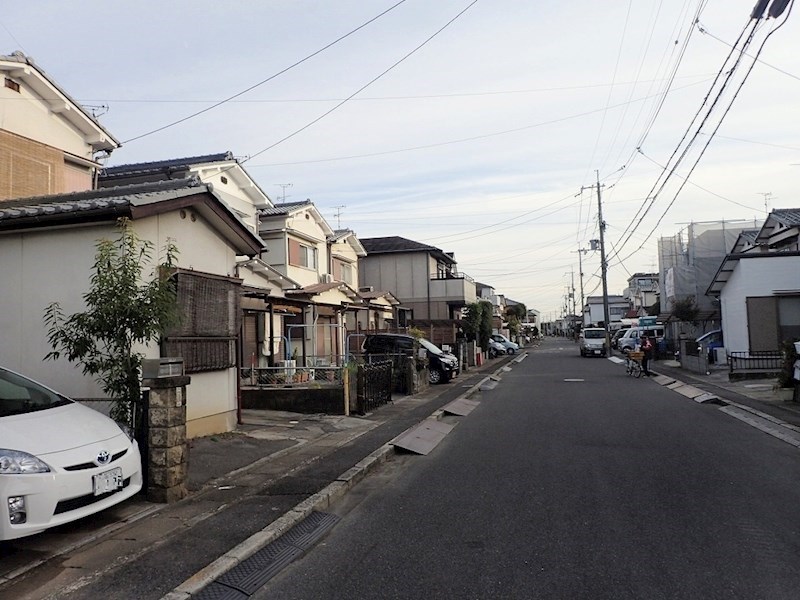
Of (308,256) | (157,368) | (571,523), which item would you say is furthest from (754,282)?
(157,368)

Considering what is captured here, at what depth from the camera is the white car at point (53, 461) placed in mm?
4918

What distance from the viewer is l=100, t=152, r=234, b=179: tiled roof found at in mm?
21234

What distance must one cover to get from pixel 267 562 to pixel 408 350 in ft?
56.6

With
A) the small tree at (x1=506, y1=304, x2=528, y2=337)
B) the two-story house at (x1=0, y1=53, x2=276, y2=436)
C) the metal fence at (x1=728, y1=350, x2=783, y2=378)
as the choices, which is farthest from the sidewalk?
the small tree at (x1=506, y1=304, x2=528, y2=337)

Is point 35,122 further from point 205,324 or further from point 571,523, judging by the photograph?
point 571,523

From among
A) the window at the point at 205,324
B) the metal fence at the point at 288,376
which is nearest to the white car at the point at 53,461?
the window at the point at 205,324

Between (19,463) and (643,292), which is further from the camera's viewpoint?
(643,292)

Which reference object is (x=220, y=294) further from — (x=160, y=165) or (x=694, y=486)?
(x=160, y=165)

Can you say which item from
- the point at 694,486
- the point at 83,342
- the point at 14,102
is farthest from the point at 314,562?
the point at 14,102

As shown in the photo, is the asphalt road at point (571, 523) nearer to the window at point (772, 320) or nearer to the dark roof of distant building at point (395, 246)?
the window at point (772, 320)

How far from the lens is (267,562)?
17.0 feet

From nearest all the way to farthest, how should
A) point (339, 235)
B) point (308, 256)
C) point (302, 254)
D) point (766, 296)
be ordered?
1. point (766, 296)
2. point (302, 254)
3. point (308, 256)
4. point (339, 235)

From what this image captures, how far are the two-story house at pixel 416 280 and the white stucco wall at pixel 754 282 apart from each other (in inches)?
706

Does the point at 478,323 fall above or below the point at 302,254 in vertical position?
below
